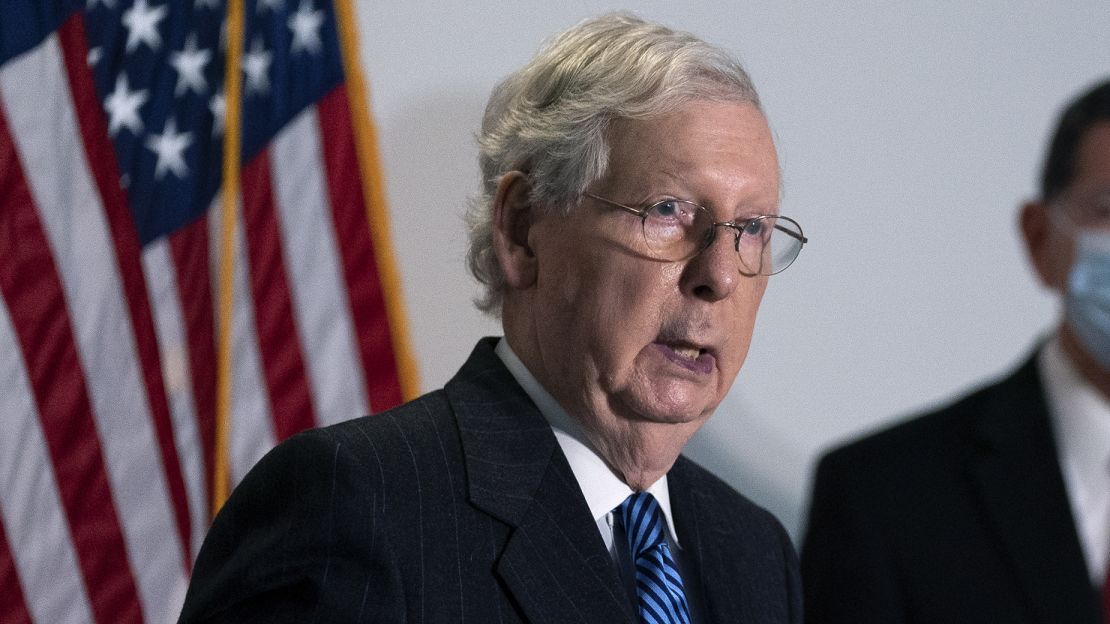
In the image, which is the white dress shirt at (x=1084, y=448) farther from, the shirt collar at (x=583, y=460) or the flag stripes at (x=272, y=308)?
the flag stripes at (x=272, y=308)

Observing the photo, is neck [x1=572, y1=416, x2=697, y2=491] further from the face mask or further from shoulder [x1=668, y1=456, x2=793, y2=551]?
the face mask

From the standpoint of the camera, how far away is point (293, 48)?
2.64 meters

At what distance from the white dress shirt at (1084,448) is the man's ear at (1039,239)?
0.03 metres

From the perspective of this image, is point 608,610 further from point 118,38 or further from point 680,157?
point 118,38

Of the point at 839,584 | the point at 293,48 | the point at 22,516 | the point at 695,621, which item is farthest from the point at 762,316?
the point at 839,584

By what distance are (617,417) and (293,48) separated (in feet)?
4.81

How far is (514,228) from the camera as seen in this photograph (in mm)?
1608

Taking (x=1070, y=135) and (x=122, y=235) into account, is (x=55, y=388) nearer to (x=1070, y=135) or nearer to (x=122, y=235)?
(x=122, y=235)

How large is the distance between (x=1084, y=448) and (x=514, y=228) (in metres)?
1.10

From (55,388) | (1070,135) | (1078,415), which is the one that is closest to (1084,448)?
(1078,415)

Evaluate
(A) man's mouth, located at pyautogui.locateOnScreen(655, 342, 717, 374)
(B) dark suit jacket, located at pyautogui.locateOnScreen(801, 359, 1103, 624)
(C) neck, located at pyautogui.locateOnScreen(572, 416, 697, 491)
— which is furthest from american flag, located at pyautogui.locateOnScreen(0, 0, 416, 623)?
(B) dark suit jacket, located at pyautogui.locateOnScreen(801, 359, 1103, 624)

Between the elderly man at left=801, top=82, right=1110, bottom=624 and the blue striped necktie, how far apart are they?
843 mm

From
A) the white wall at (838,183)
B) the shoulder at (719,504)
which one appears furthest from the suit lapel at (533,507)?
the white wall at (838,183)

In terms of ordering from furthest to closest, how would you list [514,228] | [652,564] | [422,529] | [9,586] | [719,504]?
[9,586]
[719,504]
[514,228]
[652,564]
[422,529]
